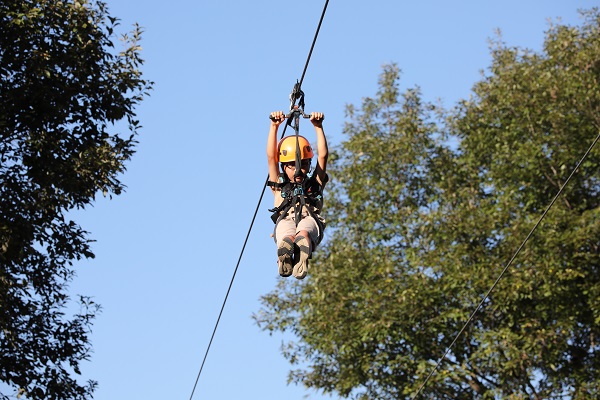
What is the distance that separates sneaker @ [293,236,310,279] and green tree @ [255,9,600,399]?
1144 cm

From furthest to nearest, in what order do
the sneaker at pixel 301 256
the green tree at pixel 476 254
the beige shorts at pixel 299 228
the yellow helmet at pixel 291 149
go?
the green tree at pixel 476 254, the yellow helmet at pixel 291 149, the beige shorts at pixel 299 228, the sneaker at pixel 301 256

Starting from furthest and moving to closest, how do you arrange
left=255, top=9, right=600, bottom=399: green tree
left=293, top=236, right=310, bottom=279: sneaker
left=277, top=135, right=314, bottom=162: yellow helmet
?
left=255, top=9, right=600, bottom=399: green tree
left=277, top=135, right=314, bottom=162: yellow helmet
left=293, top=236, right=310, bottom=279: sneaker

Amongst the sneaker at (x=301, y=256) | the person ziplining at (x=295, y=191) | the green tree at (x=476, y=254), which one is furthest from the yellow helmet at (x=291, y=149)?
the green tree at (x=476, y=254)

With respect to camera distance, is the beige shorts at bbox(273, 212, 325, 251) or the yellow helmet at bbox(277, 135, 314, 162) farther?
the yellow helmet at bbox(277, 135, 314, 162)

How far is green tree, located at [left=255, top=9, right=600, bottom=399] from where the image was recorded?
64.3 ft

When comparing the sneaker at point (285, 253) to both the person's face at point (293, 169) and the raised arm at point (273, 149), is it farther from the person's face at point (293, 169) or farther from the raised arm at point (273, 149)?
the raised arm at point (273, 149)

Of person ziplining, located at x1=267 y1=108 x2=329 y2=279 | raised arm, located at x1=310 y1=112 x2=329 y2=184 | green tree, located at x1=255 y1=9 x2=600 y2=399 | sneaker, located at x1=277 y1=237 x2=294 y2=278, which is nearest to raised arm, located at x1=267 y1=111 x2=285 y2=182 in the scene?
person ziplining, located at x1=267 y1=108 x2=329 y2=279

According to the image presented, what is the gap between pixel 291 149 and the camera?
28.9ft

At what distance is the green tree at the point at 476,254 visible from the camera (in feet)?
64.3

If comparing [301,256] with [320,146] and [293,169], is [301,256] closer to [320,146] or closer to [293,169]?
[293,169]

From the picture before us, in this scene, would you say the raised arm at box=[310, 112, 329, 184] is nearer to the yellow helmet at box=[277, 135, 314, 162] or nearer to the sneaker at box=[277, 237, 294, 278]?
the yellow helmet at box=[277, 135, 314, 162]

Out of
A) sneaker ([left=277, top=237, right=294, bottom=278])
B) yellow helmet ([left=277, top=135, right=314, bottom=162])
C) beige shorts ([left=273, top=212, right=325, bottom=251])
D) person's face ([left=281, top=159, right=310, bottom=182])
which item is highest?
yellow helmet ([left=277, top=135, right=314, bottom=162])

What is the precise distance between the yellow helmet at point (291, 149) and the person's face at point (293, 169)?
0.05 metres

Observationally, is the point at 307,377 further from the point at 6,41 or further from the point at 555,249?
the point at 6,41
